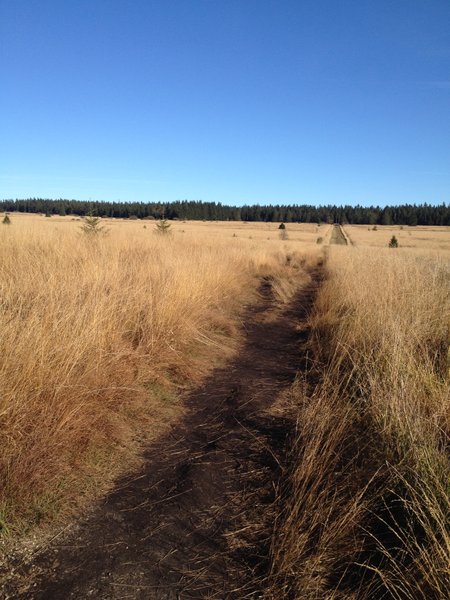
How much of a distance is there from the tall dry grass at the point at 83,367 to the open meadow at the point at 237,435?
0.02 metres

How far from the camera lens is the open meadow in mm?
1886

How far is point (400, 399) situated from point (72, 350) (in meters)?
2.62

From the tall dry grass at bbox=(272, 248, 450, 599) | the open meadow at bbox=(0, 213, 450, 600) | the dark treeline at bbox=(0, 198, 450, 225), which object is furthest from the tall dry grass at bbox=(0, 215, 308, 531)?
the dark treeline at bbox=(0, 198, 450, 225)

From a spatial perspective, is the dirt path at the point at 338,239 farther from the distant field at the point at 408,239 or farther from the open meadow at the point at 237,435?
the open meadow at the point at 237,435

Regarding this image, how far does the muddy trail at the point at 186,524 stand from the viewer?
185 centimetres

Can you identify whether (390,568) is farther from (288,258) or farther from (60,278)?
(288,258)

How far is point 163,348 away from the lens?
4.78 m

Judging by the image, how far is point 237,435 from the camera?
3311 mm

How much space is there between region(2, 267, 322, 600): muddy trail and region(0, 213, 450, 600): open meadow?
0.6 inches

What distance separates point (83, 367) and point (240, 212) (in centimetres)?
Answer: 13325

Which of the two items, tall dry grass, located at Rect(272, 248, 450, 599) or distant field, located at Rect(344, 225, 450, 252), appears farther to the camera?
distant field, located at Rect(344, 225, 450, 252)

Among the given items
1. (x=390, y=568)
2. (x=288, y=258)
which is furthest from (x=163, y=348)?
(x=288, y=258)

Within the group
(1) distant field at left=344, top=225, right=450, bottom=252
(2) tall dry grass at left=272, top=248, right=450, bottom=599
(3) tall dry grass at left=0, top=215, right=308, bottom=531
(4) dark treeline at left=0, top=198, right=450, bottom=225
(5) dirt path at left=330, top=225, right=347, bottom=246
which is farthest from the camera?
(4) dark treeline at left=0, top=198, right=450, bottom=225

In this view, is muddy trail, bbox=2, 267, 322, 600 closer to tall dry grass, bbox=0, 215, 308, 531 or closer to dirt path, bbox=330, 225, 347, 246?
tall dry grass, bbox=0, 215, 308, 531
